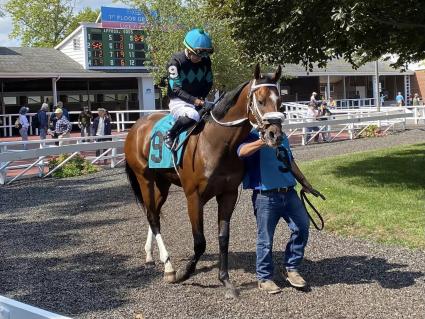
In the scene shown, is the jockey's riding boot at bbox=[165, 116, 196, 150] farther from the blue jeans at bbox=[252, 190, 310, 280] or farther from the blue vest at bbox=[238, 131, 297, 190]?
the blue jeans at bbox=[252, 190, 310, 280]

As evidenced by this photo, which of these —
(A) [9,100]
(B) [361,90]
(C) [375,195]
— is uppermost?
Result: (B) [361,90]

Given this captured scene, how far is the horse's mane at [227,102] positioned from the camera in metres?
5.61

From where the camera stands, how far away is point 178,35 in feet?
96.0

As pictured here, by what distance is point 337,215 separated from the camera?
8852 mm

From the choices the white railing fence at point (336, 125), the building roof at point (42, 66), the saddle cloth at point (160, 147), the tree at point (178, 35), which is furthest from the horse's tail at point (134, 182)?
the building roof at point (42, 66)

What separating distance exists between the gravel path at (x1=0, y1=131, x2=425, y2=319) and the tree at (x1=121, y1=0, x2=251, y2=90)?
1937 cm

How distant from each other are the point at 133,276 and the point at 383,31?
814 cm

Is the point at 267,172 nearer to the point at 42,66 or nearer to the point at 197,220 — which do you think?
the point at 197,220

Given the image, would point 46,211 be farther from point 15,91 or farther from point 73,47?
point 73,47

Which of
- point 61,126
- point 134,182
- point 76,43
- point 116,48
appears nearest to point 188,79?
point 134,182

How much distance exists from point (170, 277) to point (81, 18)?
6156 centimetres

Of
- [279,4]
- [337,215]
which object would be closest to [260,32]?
[279,4]

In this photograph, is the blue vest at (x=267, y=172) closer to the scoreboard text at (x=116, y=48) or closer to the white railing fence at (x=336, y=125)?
the white railing fence at (x=336, y=125)

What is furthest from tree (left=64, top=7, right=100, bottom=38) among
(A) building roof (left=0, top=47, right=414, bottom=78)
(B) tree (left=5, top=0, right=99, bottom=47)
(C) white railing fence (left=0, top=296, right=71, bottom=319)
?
(C) white railing fence (left=0, top=296, right=71, bottom=319)
